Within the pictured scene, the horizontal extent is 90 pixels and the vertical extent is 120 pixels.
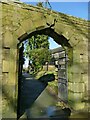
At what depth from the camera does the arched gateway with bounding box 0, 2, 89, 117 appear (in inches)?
268

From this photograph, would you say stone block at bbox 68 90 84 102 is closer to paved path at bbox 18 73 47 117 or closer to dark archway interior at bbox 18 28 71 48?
dark archway interior at bbox 18 28 71 48

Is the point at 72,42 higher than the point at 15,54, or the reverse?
the point at 72,42

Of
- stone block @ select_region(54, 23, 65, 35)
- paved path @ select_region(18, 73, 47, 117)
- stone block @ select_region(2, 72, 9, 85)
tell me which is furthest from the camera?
paved path @ select_region(18, 73, 47, 117)

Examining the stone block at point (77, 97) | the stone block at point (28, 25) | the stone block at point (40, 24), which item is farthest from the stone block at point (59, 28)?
the stone block at point (77, 97)

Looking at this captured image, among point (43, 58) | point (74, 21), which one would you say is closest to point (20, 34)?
point (74, 21)

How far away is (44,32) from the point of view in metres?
8.09

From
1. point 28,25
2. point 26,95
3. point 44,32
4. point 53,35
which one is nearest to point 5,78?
point 28,25

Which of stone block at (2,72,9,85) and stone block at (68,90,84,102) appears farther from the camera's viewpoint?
stone block at (68,90,84,102)

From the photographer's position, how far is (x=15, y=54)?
6.93m

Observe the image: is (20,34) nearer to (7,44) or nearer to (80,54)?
(7,44)

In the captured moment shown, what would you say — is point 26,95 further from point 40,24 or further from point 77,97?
point 40,24

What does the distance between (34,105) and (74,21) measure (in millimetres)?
4633

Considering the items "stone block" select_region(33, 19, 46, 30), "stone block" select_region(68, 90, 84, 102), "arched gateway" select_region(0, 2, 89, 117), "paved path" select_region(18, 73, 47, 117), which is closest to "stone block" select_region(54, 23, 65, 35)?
"arched gateway" select_region(0, 2, 89, 117)

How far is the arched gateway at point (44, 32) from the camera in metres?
6.80
